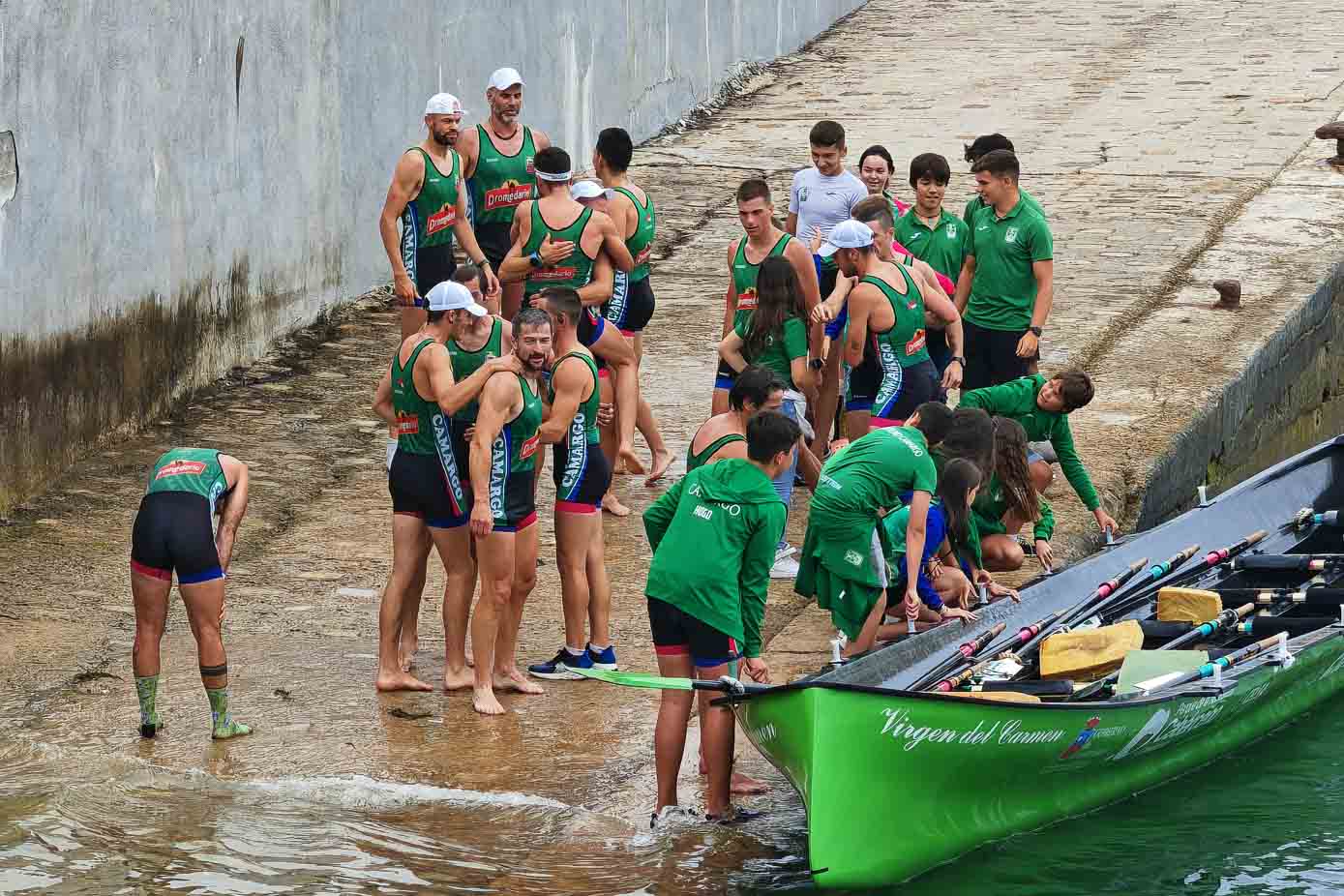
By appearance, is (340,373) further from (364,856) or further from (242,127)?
(364,856)

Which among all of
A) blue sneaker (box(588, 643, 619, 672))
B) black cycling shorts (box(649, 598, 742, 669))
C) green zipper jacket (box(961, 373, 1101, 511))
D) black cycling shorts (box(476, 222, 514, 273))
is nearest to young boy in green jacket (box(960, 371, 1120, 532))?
green zipper jacket (box(961, 373, 1101, 511))

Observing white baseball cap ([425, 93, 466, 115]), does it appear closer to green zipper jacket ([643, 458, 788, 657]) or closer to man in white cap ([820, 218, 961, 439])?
man in white cap ([820, 218, 961, 439])

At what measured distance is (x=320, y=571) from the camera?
10.7 metres

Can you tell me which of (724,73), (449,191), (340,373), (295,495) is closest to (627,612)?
(295,495)

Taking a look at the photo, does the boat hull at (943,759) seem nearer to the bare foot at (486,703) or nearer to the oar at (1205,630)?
the oar at (1205,630)

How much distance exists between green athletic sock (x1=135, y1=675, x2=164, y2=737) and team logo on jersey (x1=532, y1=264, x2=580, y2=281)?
12.0ft

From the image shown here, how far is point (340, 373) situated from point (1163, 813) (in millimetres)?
7238

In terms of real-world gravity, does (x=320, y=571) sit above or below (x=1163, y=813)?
above

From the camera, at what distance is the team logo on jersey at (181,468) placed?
8422mm

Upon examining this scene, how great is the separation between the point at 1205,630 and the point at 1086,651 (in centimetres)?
79

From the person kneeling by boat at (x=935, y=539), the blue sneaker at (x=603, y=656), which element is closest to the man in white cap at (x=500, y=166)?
the blue sneaker at (x=603, y=656)

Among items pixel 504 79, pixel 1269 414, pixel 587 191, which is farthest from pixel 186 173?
pixel 1269 414

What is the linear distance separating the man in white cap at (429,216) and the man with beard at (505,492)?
10.5 ft

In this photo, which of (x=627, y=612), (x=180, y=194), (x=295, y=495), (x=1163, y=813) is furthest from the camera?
(x=180, y=194)
